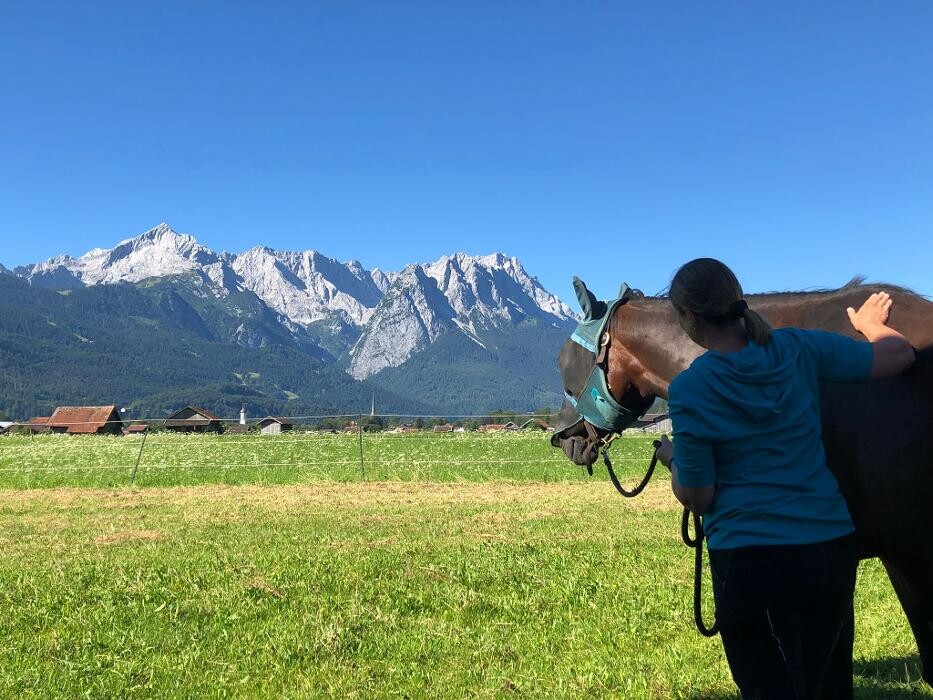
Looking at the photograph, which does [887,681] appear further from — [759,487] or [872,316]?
[759,487]

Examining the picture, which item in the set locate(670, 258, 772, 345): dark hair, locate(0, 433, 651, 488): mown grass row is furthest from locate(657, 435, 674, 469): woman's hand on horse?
locate(0, 433, 651, 488): mown grass row

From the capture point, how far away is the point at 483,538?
31.4 feet

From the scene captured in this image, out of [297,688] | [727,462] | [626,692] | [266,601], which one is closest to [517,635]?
[626,692]

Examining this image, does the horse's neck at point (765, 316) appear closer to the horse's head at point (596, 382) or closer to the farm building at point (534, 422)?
the horse's head at point (596, 382)

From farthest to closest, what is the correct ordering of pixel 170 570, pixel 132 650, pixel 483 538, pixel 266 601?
1. pixel 483 538
2. pixel 170 570
3. pixel 266 601
4. pixel 132 650

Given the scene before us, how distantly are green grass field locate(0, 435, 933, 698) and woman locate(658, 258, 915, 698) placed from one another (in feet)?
7.72

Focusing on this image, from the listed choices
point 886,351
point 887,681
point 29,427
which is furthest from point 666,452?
point 29,427

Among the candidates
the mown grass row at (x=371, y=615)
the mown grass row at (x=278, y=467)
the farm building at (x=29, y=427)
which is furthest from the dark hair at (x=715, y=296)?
the farm building at (x=29, y=427)

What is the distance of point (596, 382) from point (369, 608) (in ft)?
9.83

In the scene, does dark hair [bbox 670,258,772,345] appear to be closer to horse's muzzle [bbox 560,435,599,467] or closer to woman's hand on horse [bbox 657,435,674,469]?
woman's hand on horse [bbox 657,435,674,469]

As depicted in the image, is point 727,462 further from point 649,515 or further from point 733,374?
point 649,515

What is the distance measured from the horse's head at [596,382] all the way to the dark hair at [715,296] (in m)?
1.67

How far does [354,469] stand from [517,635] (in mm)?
16193

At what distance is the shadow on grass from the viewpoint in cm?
435
